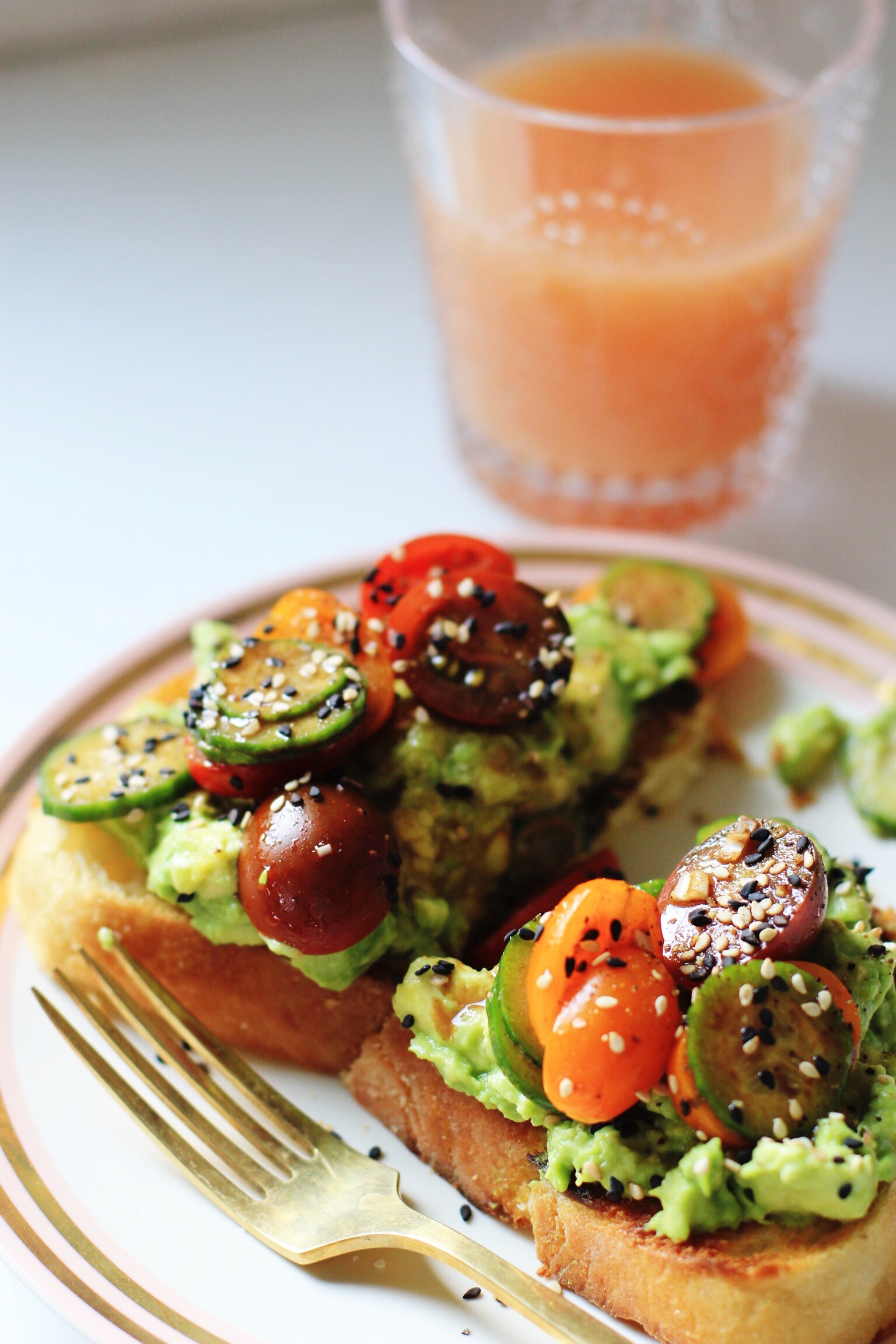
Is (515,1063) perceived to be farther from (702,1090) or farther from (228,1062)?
(228,1062)

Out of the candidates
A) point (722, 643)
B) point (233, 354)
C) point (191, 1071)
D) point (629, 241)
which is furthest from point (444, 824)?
point (233, 354)

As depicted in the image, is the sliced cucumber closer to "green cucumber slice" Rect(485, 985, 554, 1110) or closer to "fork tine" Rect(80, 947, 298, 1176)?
"green cucumber slice" Rect(485, 985, 554, 1110)

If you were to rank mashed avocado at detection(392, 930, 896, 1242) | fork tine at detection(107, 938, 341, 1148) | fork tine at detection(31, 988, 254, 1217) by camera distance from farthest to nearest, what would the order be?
1. fork tine at detection(107, 938, 341, 1148)
2. fork tine at detection(31, 988, 254, 1217)
3. mashed avocado at detection(392, 930, 896, 1242)

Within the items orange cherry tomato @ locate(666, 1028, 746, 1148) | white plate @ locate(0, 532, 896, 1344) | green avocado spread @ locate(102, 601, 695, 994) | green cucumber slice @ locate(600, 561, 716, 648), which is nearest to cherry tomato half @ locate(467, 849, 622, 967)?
green avocado spread @ locate(102, 601, 695, 994)

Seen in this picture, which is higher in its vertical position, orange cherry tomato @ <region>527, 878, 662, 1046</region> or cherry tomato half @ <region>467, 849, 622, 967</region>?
orange cherry tomato @ <region>527, 878, 662, 1046</region>

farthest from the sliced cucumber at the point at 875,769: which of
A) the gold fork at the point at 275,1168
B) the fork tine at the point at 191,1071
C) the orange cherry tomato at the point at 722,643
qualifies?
the fork tine at the point at 191,1071

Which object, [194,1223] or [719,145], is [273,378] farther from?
[194,1223]
